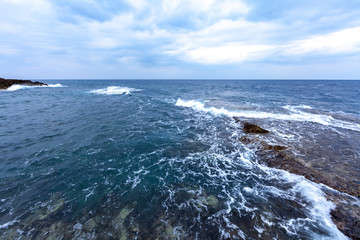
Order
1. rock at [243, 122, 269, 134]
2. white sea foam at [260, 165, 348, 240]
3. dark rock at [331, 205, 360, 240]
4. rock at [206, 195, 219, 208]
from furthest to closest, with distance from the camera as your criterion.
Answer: rock at [243, 122, 269, 134], rock at [206, 195, 219, 208], white sea foam at [260, 165, 348, 240], dark rock at [331, 205, 360, 240]

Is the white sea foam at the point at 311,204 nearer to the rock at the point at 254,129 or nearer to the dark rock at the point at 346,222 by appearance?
the dark rock at the point at 346,222

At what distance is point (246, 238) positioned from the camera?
5.27 metres

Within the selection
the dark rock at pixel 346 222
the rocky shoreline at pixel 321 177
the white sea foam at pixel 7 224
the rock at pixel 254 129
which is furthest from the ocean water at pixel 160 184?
the rock at pixel 254 129

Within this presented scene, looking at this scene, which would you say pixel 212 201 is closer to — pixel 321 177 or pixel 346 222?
pixel 346 222

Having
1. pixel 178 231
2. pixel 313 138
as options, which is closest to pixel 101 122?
pixel 178 231

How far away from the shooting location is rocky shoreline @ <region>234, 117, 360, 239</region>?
19.0ft

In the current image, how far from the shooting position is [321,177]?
321 inches

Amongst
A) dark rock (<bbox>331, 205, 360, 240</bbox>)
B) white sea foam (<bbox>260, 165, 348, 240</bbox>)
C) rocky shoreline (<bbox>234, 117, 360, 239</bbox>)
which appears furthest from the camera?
rocky shoreline (<bbox>234, 117, 360, 239</bbox>)

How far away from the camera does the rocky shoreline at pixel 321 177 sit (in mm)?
5782

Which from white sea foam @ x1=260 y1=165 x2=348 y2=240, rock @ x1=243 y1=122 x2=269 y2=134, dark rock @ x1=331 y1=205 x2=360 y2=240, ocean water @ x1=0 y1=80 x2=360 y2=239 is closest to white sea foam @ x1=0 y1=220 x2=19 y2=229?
ocean water @ x1=0 y1=80 x2=360 y2=239

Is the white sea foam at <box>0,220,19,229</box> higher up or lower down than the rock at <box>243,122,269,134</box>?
lower down

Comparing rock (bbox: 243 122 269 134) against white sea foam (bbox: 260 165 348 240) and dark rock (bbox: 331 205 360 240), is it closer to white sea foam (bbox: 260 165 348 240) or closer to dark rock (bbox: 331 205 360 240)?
white sea foam (bbox: 260 165 348 240)

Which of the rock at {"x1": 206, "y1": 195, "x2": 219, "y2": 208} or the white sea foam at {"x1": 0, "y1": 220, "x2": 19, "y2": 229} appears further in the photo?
the rock at {"x1": 206, "y1": 195, "x2": 219, "y2": 208}

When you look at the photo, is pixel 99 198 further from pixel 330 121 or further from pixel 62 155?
pixel 330 121
